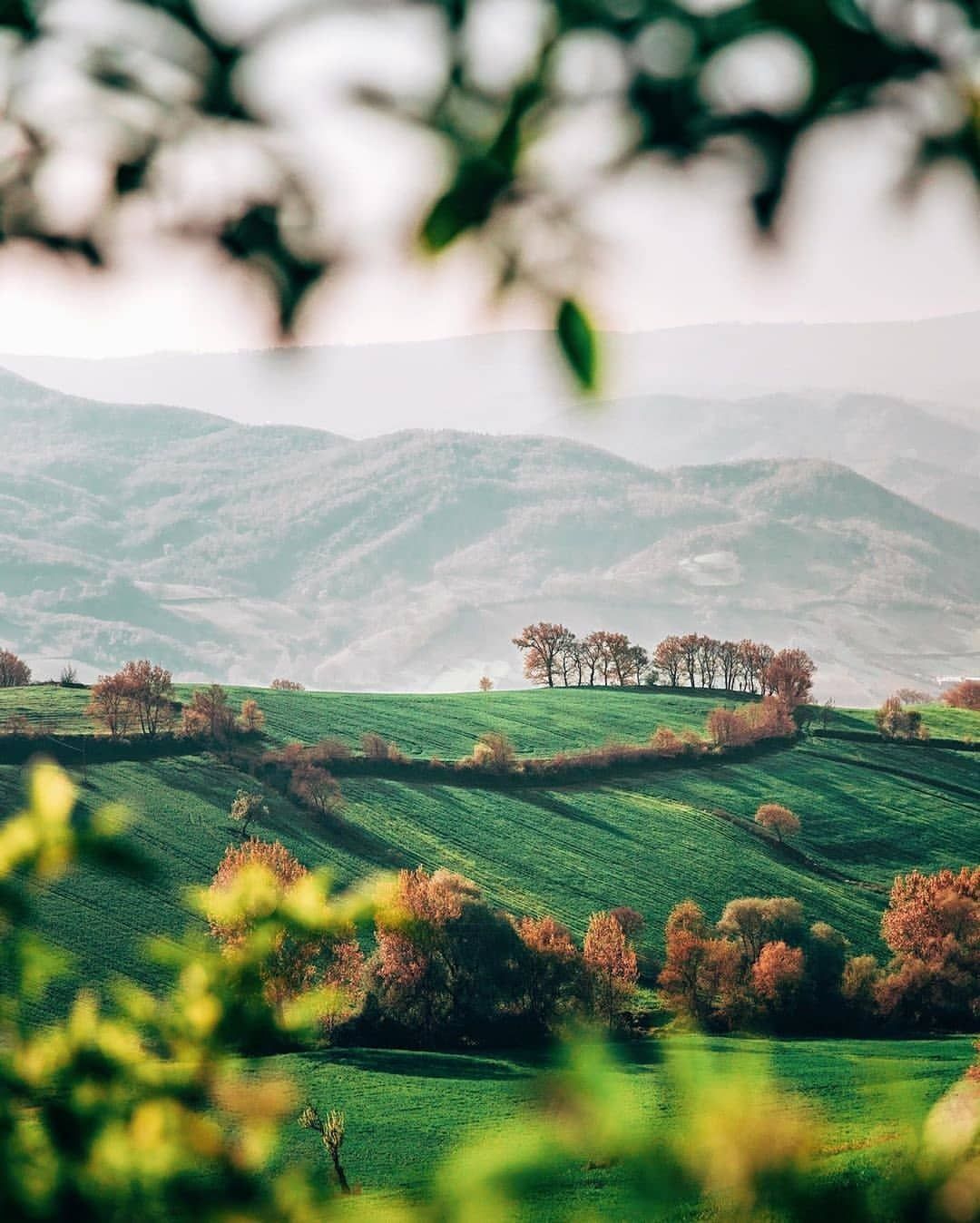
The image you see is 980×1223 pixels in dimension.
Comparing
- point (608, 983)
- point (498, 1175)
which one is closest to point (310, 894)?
point (498, 1175)

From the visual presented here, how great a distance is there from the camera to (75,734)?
3834cm

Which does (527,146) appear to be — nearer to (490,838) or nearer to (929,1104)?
(929,1104)

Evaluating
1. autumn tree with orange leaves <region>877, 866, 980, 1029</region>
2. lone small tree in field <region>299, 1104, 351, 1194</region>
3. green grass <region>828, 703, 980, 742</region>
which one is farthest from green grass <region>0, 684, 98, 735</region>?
green grass <region>828, 703, 980, 742</region>

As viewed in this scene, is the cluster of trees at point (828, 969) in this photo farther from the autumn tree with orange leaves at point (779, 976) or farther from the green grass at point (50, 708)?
the green grass at point (50, 708)

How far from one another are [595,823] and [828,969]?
11.0 meters

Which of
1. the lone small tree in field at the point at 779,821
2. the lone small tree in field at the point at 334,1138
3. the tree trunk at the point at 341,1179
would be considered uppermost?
the tree trunk at the point at 341,1179

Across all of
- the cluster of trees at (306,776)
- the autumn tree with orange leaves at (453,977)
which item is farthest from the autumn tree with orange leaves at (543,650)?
the autumn tree with orange leaves at (453,977)

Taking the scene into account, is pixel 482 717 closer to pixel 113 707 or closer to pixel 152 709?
pixel 152 709

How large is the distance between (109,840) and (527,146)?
3.87 ft

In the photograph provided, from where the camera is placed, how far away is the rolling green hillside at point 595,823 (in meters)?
34.9

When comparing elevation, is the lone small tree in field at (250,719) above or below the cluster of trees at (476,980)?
above

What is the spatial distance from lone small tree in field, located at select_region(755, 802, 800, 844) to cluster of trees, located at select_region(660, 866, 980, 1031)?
7.24m

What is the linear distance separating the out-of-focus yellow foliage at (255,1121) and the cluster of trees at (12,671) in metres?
50.2

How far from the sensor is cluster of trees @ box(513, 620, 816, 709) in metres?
63.3
